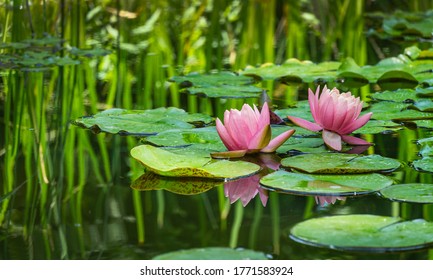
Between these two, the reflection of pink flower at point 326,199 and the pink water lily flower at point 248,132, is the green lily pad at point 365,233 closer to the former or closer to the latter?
the reflection of pink flower at point 326,199

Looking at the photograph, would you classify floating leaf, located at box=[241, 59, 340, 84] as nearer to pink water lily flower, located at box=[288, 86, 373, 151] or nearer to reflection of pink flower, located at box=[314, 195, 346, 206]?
pink water lily flower, located at box=[288, 86, 373, 151]

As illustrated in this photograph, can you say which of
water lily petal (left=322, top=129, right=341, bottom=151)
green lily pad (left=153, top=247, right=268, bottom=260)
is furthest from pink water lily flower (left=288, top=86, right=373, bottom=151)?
green lily pad (left=153, top=247, right=268, bottom=260)

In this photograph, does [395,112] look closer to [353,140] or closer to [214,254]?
[353,140]

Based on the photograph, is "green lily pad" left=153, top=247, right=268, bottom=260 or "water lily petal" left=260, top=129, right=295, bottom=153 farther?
"water lily petal" left=260, top=129, right=295, bottom=153

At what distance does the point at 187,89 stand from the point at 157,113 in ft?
1.41

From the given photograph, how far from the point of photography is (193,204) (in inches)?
60.9

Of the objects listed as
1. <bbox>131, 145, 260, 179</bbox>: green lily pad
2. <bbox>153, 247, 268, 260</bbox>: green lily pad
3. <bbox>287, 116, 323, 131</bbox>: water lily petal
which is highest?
<bbox>287, 116, 323, 131</bbox>: water lily petal

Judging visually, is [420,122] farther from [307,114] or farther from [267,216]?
[267,216]

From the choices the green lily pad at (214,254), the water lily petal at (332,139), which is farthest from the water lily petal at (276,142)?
the green lily pad at (214,254)

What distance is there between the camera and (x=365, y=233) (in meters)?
1.34

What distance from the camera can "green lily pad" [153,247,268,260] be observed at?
1.28m

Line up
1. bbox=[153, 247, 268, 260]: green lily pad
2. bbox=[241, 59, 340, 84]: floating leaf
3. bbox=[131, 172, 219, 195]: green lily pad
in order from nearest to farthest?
bbox=[153, 247, 268, 260]: green lily pad < bbox=[131, 172, 219, 195]: green lily pad < bbox=[241, 59, 340, 84]: floating leaf

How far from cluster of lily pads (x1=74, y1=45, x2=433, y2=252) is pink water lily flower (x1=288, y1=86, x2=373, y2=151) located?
0.09 ft

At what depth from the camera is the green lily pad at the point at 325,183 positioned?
156 centimetres
